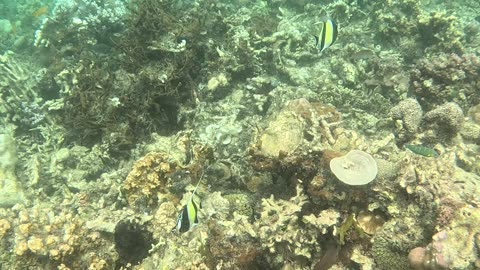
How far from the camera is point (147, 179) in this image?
4008mm

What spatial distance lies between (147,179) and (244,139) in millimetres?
1420

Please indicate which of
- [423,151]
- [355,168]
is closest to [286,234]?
[355,168]

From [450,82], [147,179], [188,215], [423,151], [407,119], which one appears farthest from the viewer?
[450,82]

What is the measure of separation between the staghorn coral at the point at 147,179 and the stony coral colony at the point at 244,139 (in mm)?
17

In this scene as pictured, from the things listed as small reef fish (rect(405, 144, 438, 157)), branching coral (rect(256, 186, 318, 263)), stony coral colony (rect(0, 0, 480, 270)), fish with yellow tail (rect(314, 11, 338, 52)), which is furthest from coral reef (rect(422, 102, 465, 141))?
branching coral (rect(256, 186, 318, 263))

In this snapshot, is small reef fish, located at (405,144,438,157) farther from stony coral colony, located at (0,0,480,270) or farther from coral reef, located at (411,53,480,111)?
coral reef, located at (411,53,480,111)

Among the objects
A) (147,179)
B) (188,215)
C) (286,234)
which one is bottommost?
(147,179)

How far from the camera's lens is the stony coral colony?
300 centimetres

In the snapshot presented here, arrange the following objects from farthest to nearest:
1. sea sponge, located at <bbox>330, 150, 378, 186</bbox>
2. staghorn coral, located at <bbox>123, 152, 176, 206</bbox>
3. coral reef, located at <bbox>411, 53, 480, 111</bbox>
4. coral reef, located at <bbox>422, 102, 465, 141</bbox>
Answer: coral reef, located at <bbox>411, 53, 480, 111</bbox> < coral reef, located at <bbox>422, 102, 465, 141</bbox> < staghorn coral, located at <bbox>123, 152, 176, 206</bbox> < sea sponge, located at <bbox>330, 150, 378, 186</bbox>

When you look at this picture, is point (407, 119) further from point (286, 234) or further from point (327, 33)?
point (286, 234)

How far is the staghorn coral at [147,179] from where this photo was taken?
13.1 feet

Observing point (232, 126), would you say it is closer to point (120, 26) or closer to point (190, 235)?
point (190, 235)

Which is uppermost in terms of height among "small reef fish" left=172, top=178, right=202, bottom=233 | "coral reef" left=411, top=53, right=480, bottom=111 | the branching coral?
"small reef fish" left=172, top=178, right=202, bottom=233

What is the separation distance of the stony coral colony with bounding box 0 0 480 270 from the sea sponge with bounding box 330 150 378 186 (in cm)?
2
